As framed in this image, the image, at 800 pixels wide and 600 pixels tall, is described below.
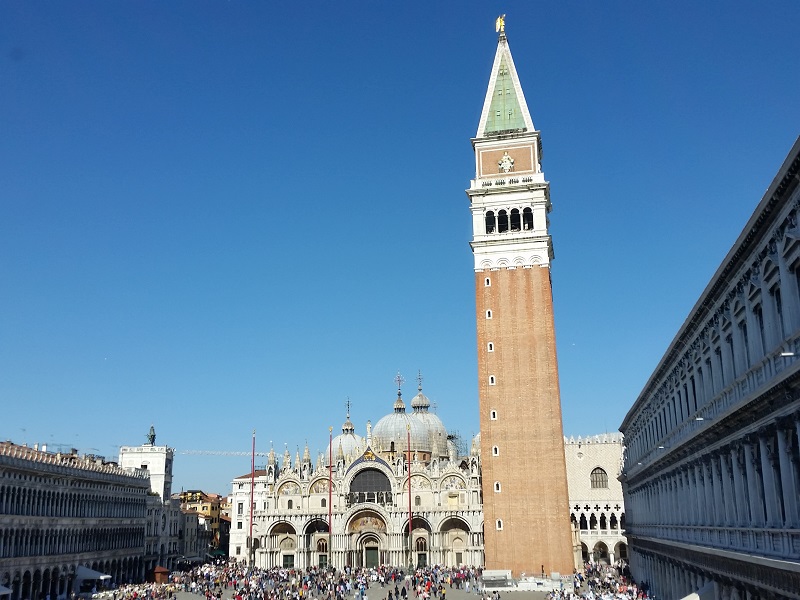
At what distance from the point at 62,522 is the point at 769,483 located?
44519mm

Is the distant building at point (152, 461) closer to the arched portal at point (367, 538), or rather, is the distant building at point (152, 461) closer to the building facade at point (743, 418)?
the arched portal at point (367, 538)

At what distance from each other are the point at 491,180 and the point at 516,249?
5632 mm

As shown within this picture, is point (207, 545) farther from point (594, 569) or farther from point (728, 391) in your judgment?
point (728, 391)

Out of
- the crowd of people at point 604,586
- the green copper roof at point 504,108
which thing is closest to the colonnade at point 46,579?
the crowd of people at point 604,586

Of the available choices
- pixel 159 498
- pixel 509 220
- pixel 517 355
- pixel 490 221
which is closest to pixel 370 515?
pixel 159 498

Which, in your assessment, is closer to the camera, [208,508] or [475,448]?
[475,448]

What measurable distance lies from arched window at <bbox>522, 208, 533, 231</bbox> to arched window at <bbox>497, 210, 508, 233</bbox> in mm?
1253

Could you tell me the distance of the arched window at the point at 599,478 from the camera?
6938cm

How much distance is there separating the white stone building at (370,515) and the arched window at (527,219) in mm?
23153

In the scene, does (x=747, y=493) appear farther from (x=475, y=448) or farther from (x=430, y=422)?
(x=430, y=422)

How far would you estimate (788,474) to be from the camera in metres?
15.9

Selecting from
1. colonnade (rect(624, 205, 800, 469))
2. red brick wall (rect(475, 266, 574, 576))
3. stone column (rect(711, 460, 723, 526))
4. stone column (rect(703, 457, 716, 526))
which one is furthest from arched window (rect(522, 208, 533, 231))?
stone column (rect(711, 460, 723, 526))

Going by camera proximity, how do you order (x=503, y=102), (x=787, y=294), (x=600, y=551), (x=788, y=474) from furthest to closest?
(x=600, y=551), (x=503, y=102), (x=788, y=474), (x=787, y=294)

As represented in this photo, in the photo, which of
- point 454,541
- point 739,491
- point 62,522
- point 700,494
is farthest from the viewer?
point 454,541
